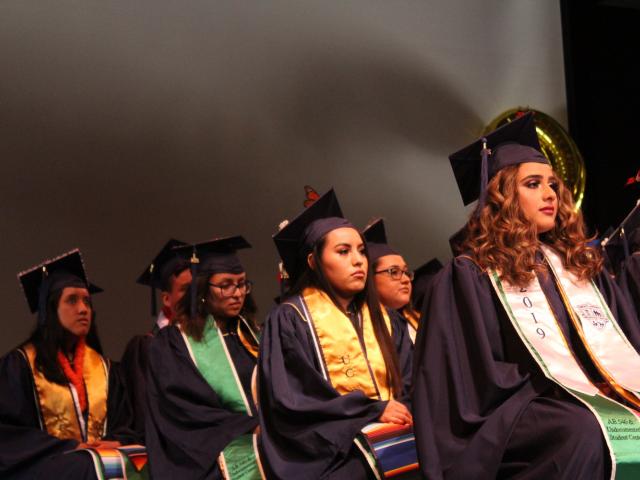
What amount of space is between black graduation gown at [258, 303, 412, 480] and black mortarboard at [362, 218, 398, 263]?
1.49m

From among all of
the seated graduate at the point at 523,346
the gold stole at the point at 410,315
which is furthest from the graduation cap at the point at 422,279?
the seated graduate at the point at 523,346

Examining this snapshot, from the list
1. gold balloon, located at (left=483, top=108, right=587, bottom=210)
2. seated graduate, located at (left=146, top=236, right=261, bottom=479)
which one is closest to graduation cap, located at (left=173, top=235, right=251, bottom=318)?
seated graduate, located at (left=146, top=236, right=261, bottom=479)

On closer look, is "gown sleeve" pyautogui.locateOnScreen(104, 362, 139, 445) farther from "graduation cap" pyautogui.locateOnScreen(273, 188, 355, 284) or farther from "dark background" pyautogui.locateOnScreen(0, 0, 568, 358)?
"graduation cap" pyautogui.locateOnScreen(273, 188, 355, 284)

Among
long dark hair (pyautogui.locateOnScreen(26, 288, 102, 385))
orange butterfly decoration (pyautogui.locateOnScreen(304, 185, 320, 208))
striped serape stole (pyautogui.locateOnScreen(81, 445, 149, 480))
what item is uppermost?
orange butterfly decoration (pyautogui.locateOnScreen(304, 185, 320, 208))

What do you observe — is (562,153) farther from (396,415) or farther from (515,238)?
(396,415)

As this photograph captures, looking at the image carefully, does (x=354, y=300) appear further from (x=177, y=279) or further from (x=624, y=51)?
(x=624, y=51)

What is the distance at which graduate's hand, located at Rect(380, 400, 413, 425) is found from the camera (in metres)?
3.63

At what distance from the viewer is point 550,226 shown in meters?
3.55

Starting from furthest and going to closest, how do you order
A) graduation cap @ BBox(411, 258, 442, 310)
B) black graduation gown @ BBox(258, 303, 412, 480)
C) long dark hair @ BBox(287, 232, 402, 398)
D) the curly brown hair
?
graduation cap @ BBox(411, 258, 442, 310) → long dark hair @ BBox(287, 232, 402, 398) → black graduation gown @ BBox(258, 303, 412, 480) → the curly brown hair

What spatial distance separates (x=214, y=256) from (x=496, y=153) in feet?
6.67

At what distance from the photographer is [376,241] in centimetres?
570

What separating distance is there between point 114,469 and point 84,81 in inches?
120

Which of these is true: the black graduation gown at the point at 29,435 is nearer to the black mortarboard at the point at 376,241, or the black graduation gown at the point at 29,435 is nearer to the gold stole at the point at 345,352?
the gold stole at the point at 345,352

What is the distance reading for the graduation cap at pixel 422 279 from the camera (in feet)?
20.2
